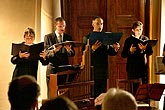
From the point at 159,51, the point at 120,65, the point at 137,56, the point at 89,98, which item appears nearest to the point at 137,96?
the point at 89,98

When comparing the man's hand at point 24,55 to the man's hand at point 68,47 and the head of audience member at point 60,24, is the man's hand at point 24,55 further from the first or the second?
the head of audience member at point 60,24

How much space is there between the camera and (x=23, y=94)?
2320 mm

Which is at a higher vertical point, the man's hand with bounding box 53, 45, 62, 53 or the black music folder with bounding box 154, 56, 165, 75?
the man's hand with bounding box 53, 45, 62, 53

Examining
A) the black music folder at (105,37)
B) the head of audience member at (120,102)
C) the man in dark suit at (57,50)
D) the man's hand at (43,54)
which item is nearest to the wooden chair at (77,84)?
the man in dark suit at (57,50)

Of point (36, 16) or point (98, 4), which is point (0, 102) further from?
point (98, 4)

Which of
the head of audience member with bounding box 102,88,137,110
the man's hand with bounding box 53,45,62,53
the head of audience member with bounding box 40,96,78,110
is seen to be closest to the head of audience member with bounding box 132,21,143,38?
the man's hand with bounding box 53,45,62,53

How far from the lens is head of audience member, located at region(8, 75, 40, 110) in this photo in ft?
7.52

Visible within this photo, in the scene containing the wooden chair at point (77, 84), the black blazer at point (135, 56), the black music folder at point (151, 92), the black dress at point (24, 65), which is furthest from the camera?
the black blazer at point (135, 56)

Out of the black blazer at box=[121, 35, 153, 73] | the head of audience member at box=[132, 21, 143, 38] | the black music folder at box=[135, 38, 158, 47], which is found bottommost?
the black blazer at box=[121, 35, 153, 73]

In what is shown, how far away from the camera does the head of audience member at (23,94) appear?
229 centimetres

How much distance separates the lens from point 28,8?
643 cm

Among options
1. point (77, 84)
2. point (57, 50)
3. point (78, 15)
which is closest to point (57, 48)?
point (57, 50)

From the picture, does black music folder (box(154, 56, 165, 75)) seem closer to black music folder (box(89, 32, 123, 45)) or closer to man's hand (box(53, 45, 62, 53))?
black music folder (box(89, 32, 123, 45))

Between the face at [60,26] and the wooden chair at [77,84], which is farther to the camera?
the face at [60,26]
